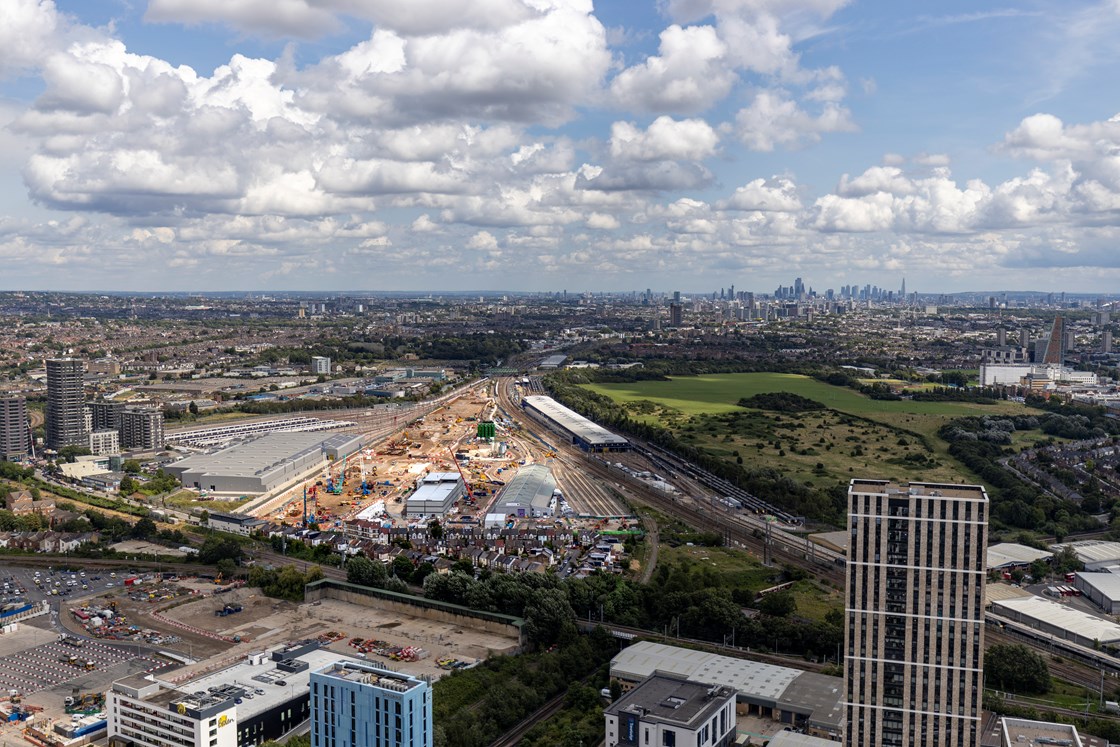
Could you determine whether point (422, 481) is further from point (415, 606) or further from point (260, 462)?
point (415, 606)

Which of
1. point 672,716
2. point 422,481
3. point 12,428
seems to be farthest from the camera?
point 12,428

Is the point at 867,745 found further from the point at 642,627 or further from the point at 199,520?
the point at 199,520

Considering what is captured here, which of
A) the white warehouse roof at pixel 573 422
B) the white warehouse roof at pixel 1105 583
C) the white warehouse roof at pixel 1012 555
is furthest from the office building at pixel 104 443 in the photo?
the white warehouse roof at pixel 1105 583

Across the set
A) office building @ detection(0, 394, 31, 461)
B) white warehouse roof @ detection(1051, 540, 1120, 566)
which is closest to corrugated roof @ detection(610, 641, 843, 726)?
white warehouse roof @ detection(1051, 540, 1120, 566)

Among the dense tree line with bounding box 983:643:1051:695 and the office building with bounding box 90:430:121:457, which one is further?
the office building with bounding box 90:430:121:457

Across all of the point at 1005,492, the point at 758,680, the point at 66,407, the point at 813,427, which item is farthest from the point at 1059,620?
the point at 66,407

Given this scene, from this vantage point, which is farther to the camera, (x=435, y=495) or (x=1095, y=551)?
(x=435, y=495)

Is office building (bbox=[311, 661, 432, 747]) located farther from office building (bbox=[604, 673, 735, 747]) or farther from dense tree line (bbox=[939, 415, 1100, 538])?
dense tree line (bbox=[939, 415, 1100, 538])
